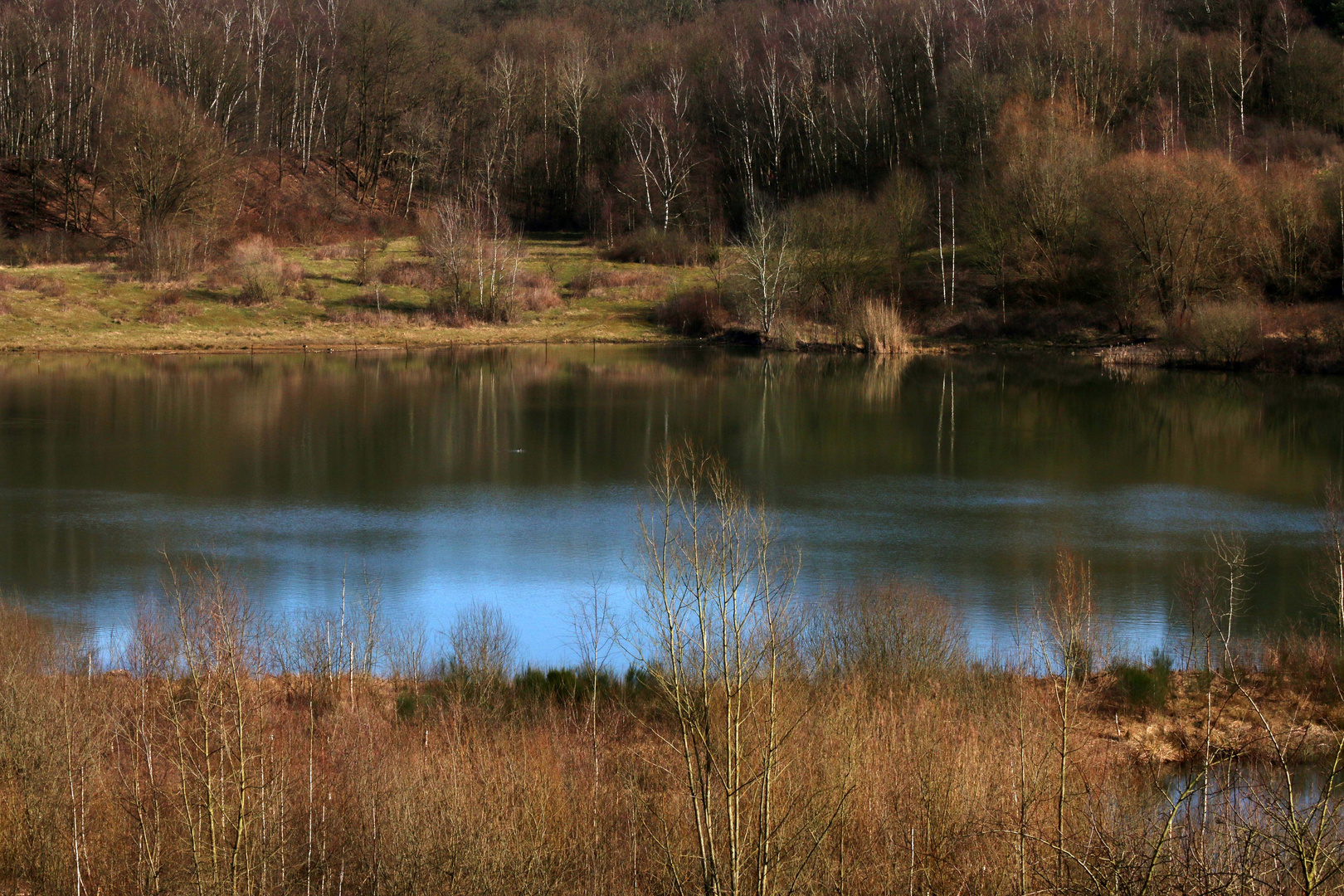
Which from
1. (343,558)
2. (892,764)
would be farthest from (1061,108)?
(892,764)

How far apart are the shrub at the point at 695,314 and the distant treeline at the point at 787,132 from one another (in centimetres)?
392

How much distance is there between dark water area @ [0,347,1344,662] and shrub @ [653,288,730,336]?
12.5 metres

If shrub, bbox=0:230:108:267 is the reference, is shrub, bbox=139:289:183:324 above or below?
below

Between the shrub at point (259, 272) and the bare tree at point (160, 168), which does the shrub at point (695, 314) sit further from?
the bare tree at point (160, 168)

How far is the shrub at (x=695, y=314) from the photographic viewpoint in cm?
5109

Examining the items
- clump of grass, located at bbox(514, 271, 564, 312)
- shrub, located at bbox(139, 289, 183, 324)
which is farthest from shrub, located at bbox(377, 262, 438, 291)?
shrub, located at bbox(139, 289, 183, 324)

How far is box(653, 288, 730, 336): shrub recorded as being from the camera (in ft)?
168

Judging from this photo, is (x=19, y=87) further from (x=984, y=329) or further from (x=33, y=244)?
(x=984, y=329)

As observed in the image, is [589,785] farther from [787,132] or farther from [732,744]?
[787,132]

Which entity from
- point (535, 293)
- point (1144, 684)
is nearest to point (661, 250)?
point (535, 293)

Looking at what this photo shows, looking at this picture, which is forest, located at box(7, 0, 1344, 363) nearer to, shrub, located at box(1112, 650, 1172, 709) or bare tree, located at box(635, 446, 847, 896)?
shrub, located at box(1112, 650, 1172, 709)

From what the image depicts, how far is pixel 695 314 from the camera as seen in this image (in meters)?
51.7

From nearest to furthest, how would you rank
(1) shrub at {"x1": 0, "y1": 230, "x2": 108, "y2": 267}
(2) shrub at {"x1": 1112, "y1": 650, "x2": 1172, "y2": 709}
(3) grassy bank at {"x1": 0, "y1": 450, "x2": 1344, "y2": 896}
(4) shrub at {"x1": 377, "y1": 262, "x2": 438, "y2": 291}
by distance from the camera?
1. (3) grassy bank at {"x1": 0, "y1": 450, "x2": 1344, "y2": 896}
2. (2) shrub at {"x1": 1112, "y1": 650, "x2": 1172, "y2": 709}
3. (1) shrub at {"x1": 0, "y1": 230, "x2": 108, "y2": 267}
4. (4) shrub at {"x1": 377, "y1": 262, "x2": 438, "y2": 291}

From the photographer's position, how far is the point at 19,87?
59.7 m
